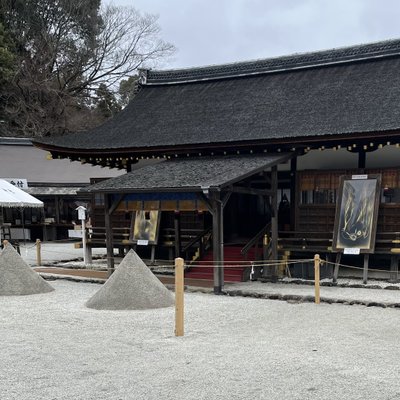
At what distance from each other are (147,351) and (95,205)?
425 inches

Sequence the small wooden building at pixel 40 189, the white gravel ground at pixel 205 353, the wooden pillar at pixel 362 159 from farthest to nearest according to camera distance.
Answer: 1. the small wooden building at pixel 40 189
2. the wooden pillar at pixel 362 159
3. the white gravel ground at pixel 205 353

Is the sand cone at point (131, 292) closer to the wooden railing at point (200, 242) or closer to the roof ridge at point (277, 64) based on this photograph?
the wooden railing at point (200, 242)

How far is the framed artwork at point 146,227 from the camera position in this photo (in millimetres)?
15094

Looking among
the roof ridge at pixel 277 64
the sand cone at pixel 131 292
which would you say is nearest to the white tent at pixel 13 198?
the roof ridge at pixel 277 64

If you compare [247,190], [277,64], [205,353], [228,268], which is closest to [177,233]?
[228,268]

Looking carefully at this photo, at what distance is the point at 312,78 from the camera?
15477 millimetres

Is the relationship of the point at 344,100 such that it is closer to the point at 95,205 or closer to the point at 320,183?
the point at 320,183

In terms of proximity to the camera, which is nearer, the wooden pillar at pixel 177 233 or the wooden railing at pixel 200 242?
the wooden railing at pixel 200 242

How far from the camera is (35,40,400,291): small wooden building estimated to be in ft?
39.1

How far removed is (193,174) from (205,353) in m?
6.21

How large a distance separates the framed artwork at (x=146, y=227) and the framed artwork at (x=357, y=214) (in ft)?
16.9

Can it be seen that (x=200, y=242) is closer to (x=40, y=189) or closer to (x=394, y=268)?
(x=394, y=268)

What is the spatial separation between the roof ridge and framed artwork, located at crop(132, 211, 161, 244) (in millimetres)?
5287

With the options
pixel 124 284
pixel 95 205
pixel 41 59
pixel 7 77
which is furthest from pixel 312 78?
pixel 41 59
